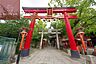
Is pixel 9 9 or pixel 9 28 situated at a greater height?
pixel 9 9

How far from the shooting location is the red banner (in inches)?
275

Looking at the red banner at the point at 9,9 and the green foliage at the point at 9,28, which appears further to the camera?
the green foliage at the point at 9,28

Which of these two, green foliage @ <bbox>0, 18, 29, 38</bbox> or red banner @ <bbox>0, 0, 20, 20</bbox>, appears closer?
red banner @ <bbox>0, 0, 20, 20</bbox>

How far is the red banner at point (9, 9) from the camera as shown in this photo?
6.98 meters

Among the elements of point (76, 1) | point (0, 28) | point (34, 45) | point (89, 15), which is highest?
point (76, 1)

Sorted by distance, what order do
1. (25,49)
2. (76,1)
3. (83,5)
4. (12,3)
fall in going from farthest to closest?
(76,1) < (83,5) < (25,49) < (12,3)

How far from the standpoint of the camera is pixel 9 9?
7004 mm

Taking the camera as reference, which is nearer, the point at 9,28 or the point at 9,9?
the point at 9,9

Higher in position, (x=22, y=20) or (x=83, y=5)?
(x=83, y=5)

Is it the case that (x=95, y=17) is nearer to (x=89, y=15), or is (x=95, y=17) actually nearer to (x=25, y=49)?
(x=89, y=15)

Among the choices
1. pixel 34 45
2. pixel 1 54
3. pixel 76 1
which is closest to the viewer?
pixel 1 54

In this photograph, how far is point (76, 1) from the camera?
669 inches

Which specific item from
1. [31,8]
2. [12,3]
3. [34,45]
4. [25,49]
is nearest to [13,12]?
[12,3]

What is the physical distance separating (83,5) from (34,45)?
62.0 ft
